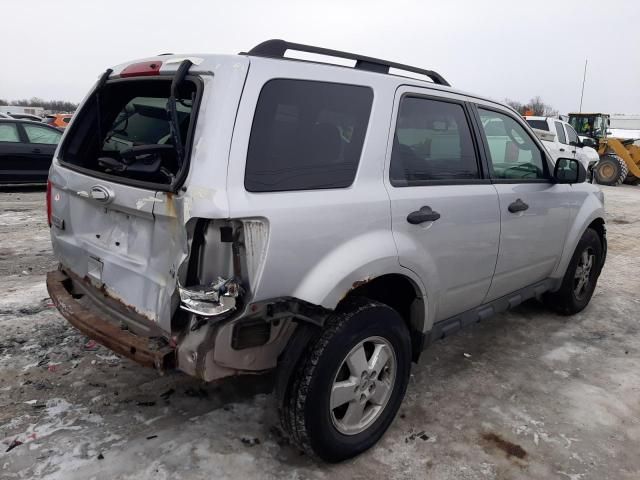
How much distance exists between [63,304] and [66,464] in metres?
0.80

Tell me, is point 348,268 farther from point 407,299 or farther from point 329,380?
point 407,299

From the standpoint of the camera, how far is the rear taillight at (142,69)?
2.51m

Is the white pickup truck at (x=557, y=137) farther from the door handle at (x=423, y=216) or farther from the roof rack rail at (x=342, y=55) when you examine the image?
the door handle at (x=423, y=216)

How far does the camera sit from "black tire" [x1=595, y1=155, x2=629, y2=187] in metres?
16.7

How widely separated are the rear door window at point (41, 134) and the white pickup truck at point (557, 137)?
36.9ft

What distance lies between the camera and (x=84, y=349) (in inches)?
142

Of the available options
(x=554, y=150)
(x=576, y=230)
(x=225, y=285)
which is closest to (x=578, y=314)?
(x=576, y=230)

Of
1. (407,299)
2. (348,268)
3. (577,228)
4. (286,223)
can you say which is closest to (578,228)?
(577,228)

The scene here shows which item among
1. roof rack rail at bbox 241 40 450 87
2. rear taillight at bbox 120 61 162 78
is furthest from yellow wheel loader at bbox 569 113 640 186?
rear taillight at bbox 120 61 162 78

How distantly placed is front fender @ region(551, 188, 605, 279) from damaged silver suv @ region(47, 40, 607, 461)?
1093mm

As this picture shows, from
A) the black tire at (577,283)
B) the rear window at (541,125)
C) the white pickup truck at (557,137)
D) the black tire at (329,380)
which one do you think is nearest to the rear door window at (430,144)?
the black tire at (329,380)

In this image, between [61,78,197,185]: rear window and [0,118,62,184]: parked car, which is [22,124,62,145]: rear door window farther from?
[61,78,197,185]: rear window

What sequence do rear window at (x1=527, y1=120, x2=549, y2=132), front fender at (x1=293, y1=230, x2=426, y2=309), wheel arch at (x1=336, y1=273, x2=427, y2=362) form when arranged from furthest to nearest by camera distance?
rear window at (x1=527, y1=120, x2=549, y2=132) < wheel arch at (x1=336, y1=273, x2=427, y2=362) < front fender at (x1=293, y1=230, x2=426, y2=309)

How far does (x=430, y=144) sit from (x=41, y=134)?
1004 centimetres
